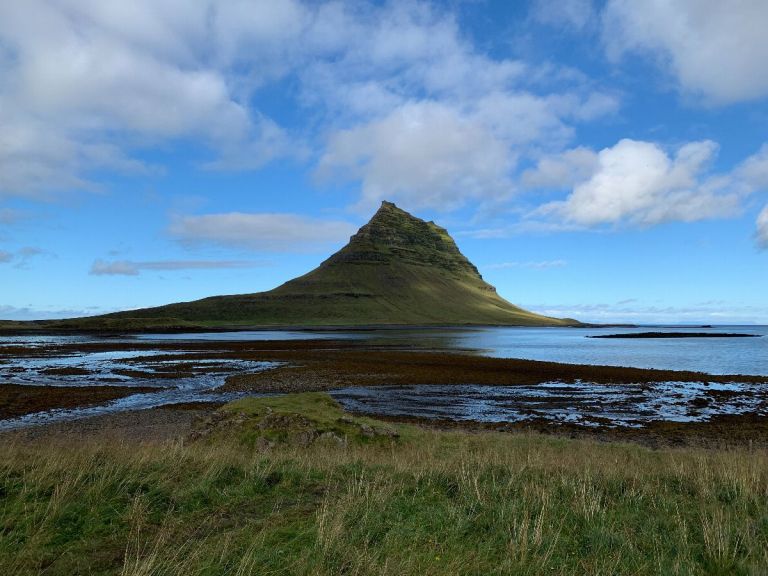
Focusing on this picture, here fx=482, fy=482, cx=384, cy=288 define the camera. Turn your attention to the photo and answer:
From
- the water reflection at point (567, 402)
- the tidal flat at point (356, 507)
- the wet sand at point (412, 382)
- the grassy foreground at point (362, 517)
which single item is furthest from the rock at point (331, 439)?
the water reflection at point (567, 402)

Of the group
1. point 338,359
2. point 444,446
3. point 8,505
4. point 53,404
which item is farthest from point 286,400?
point 338,359

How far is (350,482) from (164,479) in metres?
3.41

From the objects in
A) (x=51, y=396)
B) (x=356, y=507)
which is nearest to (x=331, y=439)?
(x=356, y=507)

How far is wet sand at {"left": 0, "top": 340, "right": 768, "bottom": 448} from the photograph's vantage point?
883 inches

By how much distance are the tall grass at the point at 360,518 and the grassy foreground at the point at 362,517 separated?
0.10 ft

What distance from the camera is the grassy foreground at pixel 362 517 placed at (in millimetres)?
5809

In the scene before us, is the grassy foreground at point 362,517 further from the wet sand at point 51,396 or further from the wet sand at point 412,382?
the wet sand at point 51,396

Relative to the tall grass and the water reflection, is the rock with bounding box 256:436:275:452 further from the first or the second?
the water reflection

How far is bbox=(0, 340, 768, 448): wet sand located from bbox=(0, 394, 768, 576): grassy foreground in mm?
7764

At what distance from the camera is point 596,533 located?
6.67 meters

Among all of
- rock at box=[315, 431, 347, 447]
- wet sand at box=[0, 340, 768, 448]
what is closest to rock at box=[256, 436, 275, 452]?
rock at box=[315, 431, 347, 447]

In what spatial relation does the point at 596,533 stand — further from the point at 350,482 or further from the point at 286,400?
the point at 286,400

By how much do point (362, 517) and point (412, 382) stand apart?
112 ft

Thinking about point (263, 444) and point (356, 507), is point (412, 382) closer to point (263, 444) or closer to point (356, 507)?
point (263, 444)
